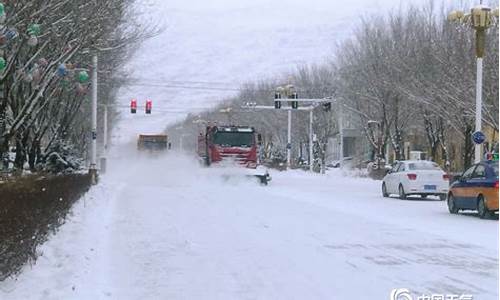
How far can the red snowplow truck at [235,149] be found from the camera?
3822 centimetres

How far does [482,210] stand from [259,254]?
9.21 m

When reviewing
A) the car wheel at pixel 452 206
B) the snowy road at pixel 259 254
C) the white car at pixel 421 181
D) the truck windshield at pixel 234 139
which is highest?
the truck windshield at pixel 234 139

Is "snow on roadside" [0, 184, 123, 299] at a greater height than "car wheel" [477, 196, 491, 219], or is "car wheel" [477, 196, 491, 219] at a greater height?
"car wheel" [477, 196, 491, 219]

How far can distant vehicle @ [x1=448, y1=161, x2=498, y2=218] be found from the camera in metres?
19.2

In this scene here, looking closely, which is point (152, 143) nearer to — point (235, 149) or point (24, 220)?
point (235, 149)

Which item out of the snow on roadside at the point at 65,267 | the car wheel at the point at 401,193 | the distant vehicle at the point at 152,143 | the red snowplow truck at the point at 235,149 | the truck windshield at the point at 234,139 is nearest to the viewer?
the snow on roadside at the point at 65,267

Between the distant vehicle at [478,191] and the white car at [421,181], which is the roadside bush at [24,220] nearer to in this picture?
the distant vehicle at [478,191]

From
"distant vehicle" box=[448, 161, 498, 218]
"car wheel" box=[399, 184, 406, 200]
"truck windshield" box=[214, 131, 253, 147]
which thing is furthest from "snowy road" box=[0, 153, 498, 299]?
"truck windshield" box=[214, 131, 253, 147]

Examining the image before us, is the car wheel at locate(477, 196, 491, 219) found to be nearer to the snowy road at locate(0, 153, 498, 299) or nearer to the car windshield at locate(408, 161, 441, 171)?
the snowy road at locate(0, 153, 498, 299)

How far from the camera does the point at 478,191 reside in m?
19.9

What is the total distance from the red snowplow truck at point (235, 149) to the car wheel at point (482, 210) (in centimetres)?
1890

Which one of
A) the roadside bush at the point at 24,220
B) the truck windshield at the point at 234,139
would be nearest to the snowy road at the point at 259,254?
the roadside bush at the point at 24,220

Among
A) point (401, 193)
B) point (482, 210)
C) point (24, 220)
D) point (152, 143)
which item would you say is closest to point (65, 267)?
point (24, 220)

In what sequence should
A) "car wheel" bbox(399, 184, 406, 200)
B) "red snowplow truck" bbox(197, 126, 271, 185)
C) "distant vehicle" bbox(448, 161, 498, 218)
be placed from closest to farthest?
"distant vehicle" bbox(448, 161, 498, 218)
"car wheel" bbox(399, 184, 406, 200)
"red snowplow truck" bbox(197, 126, 271, 185)
